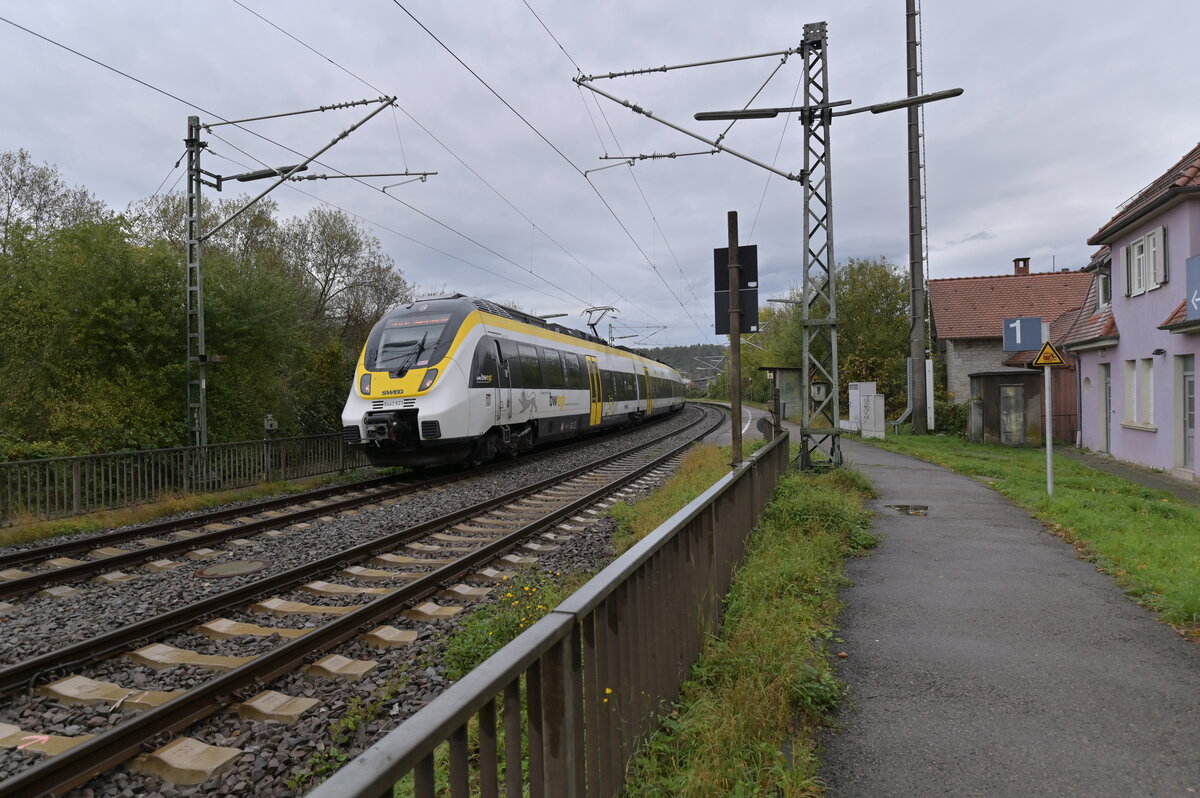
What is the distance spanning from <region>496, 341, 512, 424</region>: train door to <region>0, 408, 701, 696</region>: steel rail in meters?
5.66

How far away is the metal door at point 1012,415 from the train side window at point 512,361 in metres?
15.8

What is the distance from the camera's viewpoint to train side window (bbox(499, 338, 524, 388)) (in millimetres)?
15391

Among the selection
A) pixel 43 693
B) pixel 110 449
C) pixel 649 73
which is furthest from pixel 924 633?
pixel 110 449

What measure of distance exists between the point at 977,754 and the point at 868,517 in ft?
20.6

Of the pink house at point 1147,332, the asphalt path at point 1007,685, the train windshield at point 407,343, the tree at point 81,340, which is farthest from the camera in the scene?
the tree at point 81,340

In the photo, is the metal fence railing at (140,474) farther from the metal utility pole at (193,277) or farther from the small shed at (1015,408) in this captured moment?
the small shed at (1015,408)

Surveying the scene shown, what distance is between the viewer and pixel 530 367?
1695cm

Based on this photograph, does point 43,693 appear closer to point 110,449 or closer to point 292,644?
point 292,644

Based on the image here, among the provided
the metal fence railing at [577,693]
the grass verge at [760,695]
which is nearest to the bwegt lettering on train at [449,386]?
the grass verge at [760,695]

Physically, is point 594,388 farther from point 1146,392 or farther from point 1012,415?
point 1146,392

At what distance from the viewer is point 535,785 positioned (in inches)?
83.1

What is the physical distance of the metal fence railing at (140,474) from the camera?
1044 cm

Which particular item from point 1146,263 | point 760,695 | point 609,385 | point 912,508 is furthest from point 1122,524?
point 609,385

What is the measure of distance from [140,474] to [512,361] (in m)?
7.21
